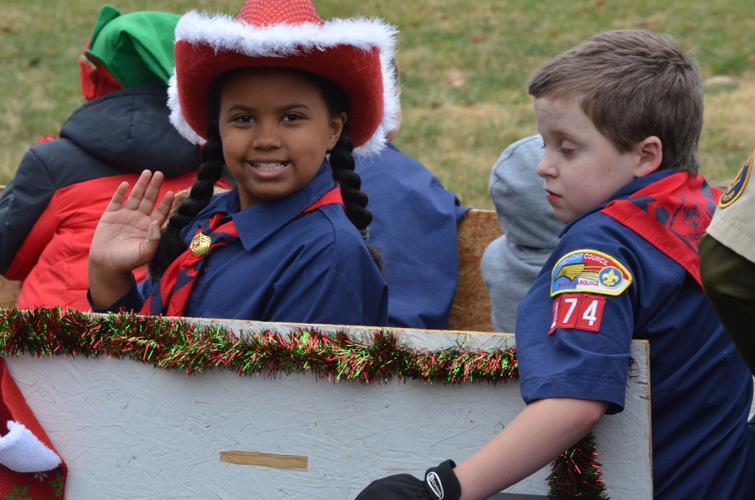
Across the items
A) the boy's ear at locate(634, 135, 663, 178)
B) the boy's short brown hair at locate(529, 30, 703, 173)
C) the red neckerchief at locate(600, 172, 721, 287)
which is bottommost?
the red neckerchief at locate(600, 172, 721, 287)

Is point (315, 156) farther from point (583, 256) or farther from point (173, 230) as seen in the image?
point (583, 256)

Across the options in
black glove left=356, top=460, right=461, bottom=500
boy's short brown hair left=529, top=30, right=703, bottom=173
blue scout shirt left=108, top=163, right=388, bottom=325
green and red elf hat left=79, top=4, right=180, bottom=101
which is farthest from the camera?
green and red elf hat left=79, top=4, right=180, bottom=101

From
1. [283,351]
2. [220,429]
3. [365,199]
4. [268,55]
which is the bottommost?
[220,429]

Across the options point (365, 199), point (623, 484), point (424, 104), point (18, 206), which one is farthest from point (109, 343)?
point (424, 104)

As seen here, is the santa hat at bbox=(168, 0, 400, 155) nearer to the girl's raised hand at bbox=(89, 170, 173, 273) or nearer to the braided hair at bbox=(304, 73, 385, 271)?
the braided hair at bbox=(304, 73, 385, 271)

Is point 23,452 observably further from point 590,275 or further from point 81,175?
point 81,175

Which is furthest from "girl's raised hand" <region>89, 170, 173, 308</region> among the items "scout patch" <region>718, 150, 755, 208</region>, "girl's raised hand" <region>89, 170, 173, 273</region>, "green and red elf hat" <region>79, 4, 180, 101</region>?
"scout patch" <region>718, 150, 755, 208</region>

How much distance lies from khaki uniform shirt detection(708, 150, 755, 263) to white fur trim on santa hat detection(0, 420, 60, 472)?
1.52 m

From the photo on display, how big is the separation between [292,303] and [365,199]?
0.47 metres

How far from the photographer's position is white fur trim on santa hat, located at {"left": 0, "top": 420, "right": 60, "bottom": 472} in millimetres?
2471

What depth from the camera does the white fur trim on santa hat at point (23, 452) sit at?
247 centimetres

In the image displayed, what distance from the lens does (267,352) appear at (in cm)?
239

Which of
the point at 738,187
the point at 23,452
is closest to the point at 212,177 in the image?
the point at 23,452

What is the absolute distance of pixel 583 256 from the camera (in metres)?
2.25
